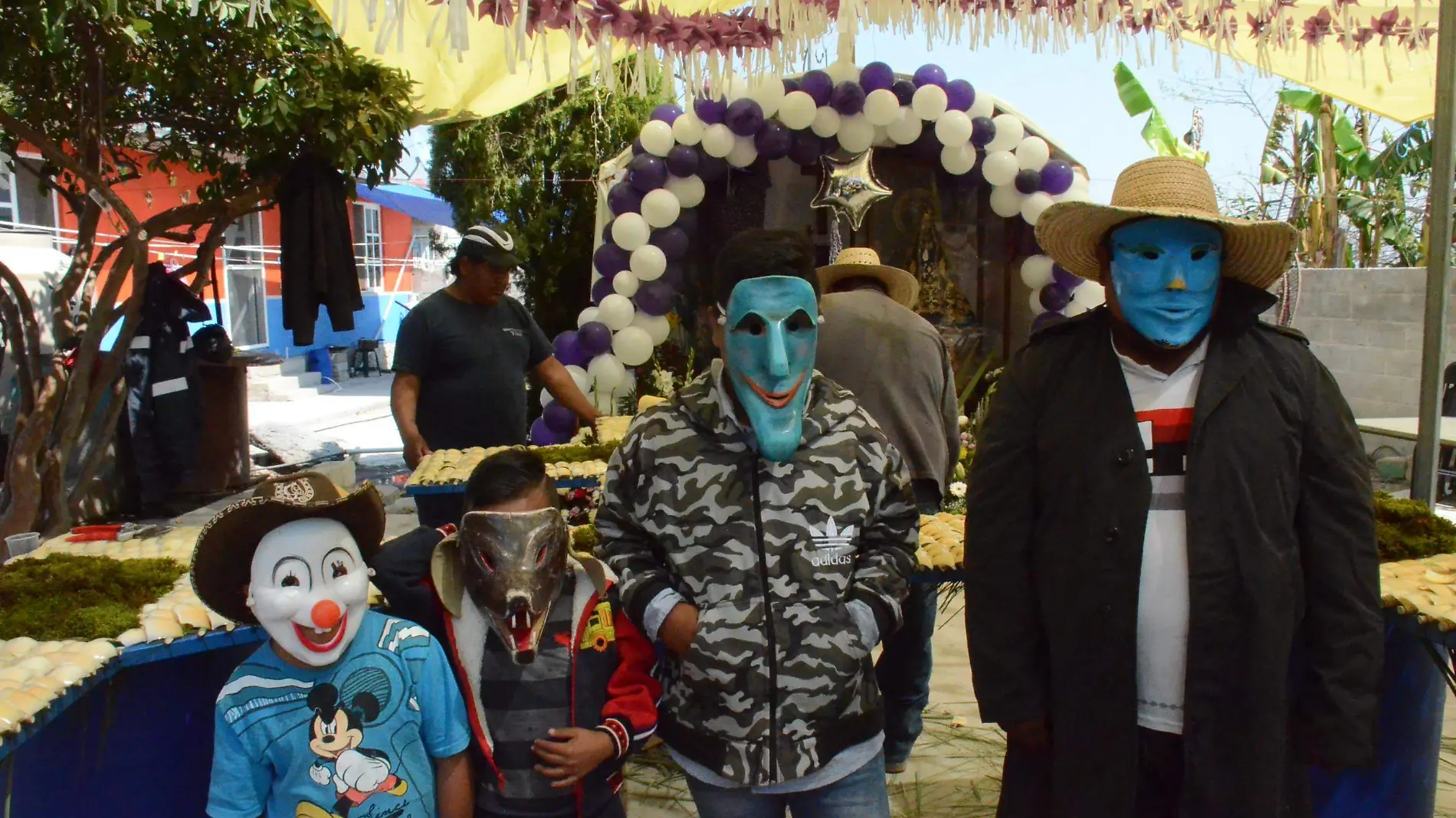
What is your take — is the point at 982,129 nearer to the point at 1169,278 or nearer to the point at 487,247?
the point at 487,247

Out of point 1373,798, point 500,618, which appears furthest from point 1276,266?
point 500,618

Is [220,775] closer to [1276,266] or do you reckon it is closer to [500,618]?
[500,618]

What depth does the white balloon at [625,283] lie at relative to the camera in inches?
284

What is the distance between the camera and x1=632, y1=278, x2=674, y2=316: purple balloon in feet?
23.9

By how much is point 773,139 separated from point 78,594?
19.3 ft

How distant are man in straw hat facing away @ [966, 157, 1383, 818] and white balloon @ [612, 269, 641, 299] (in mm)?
5631

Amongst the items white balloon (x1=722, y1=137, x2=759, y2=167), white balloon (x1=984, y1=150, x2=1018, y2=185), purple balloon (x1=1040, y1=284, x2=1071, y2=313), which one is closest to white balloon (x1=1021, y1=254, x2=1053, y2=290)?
purple balloon (x1=1040, y1=284, x2=1071, y2=313)

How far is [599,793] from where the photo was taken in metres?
1.86

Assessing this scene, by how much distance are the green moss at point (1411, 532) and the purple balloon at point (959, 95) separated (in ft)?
17.8

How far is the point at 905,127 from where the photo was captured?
7500 mm

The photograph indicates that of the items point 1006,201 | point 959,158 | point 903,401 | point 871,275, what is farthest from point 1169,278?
point 1006,201

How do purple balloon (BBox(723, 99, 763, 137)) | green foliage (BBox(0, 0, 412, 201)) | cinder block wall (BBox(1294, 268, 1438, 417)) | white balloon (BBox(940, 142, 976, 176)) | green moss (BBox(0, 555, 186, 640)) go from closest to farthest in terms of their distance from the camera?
green moss (BBox(0, 555, 186, 640)), green foliage (BBox(0, 0, 412, 201)), purple balloon (BBox(723, 99, 763, 137)), white balloon (BBox(940, 142, 976, 176)), cinder block wall (BBox(1294, 268, 1438, 417))

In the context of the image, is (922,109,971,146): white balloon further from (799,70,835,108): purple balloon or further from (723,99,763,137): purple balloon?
(723,99,763,137): purple balloon

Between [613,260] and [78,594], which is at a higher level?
[613,260]
